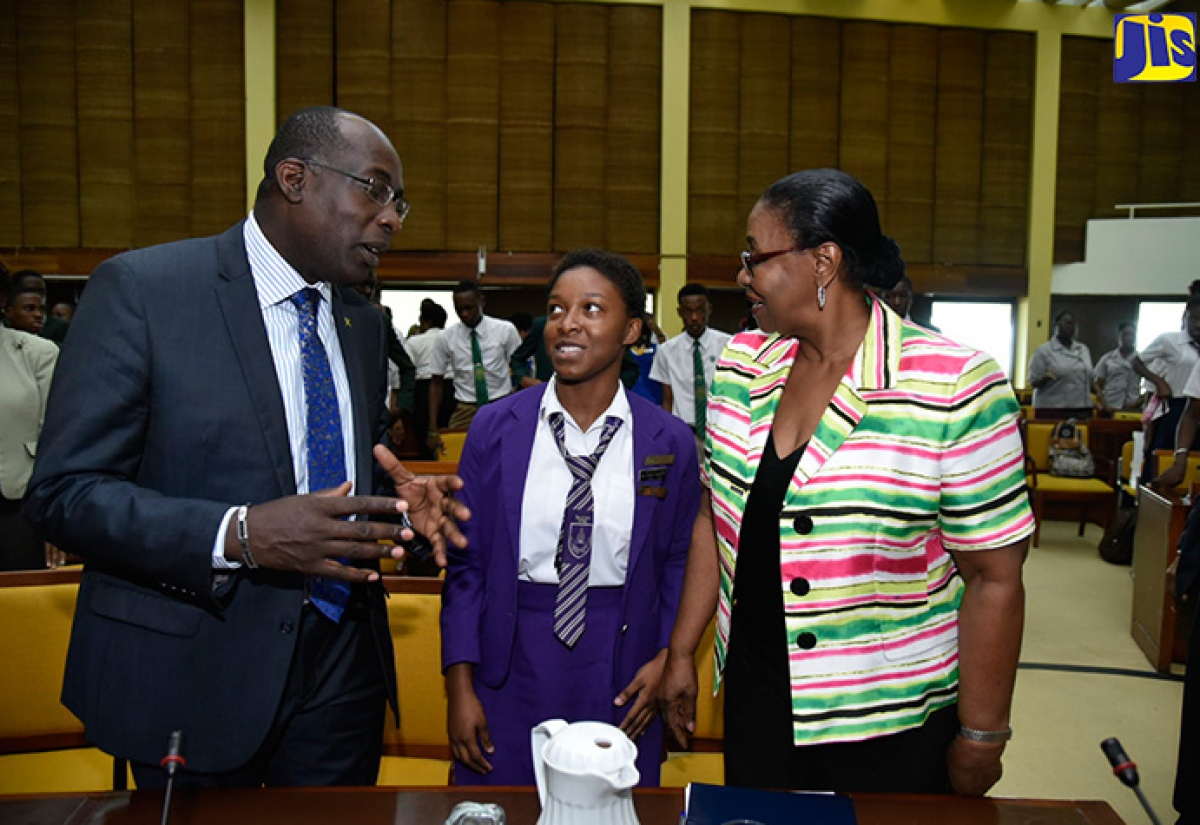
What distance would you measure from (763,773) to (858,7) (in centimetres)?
1319

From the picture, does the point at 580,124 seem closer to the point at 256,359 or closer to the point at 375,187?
the point at 375,187

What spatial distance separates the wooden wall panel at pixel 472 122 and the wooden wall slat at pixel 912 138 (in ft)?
18.5

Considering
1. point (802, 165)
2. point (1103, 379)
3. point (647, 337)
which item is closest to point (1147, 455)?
point (647, 337)

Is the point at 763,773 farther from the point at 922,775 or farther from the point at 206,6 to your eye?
the point at 206,6

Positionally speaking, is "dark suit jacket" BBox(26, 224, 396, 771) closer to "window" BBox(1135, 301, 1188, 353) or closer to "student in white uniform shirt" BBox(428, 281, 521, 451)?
"student in white uniform shirt" BBox(428, 281, 521, 451)

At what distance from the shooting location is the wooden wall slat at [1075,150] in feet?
43.5

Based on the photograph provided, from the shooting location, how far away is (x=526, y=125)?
12234 mm

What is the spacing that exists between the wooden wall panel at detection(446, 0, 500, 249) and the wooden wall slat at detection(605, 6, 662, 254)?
61.9 inches

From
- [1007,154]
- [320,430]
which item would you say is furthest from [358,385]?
[1007,154]

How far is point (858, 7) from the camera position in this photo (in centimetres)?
1270

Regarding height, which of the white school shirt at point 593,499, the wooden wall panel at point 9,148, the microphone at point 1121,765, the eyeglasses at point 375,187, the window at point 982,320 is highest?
the wooden wall panel at point 9,148

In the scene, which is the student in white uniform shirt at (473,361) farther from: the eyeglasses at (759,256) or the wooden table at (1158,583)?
the eyeglasses at (759,256)

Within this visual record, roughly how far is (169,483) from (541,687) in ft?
2.84

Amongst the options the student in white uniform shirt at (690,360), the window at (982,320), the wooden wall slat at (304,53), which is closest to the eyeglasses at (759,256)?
the student in white uniform shirt at (690,360)
